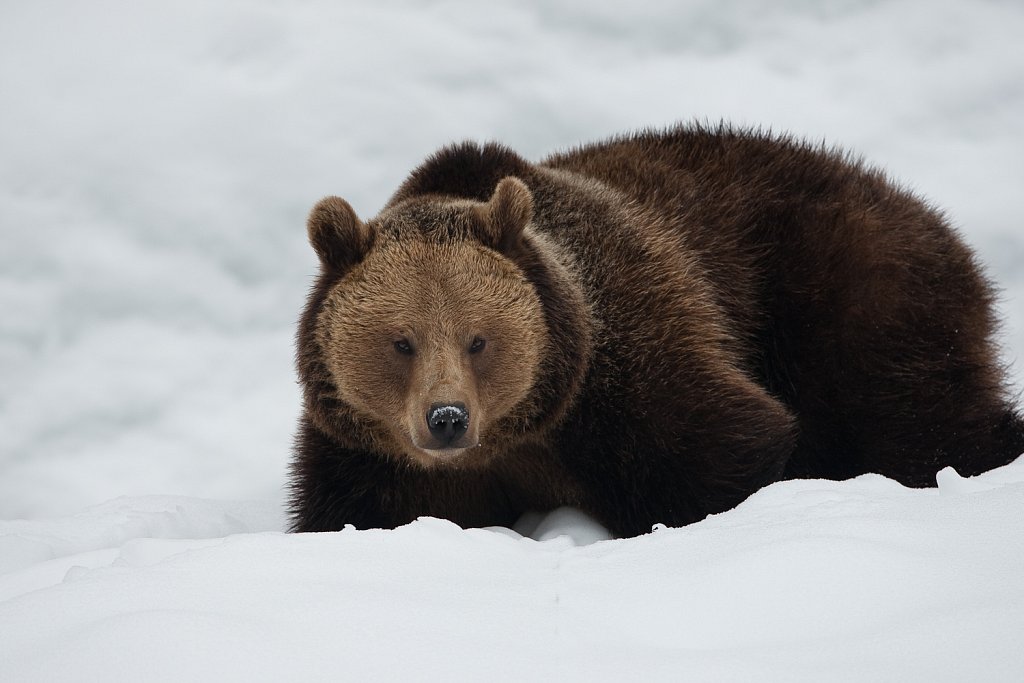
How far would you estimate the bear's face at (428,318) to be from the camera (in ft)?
21.3

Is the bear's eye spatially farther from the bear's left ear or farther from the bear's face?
the bear's left ear

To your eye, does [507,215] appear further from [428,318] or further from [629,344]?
[629,344]

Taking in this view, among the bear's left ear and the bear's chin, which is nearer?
the bear's chin

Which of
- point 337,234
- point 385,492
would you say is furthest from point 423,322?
point 385,492

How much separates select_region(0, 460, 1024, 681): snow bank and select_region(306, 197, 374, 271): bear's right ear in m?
2.43

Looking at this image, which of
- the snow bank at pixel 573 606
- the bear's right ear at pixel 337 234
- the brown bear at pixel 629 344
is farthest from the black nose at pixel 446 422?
the bear's right ear at pixel 337 234

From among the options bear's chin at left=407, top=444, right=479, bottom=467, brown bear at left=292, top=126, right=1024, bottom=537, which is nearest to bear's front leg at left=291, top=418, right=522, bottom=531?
brown bear at left=292, top=126, right=1024, bottom=537

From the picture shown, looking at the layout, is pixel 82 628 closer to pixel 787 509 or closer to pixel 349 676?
pixel 349 676

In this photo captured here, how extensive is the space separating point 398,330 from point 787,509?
254 centimetres

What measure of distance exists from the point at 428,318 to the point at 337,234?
2.90 ft

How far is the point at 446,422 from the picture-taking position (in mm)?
6078

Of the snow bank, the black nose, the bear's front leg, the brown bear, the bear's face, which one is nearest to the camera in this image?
the snow bank

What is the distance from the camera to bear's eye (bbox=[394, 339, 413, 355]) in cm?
655

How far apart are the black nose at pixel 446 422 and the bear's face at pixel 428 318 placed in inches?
3.8
